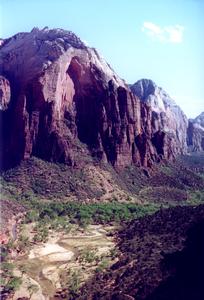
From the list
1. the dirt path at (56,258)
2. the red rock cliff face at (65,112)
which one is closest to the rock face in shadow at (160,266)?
the dirt path at (56,258)

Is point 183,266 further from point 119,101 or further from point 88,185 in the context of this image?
point 119,101

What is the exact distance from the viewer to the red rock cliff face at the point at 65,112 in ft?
395

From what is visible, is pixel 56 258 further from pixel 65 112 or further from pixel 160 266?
pixel 65 112

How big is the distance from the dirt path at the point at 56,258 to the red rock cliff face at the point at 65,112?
1282 inches

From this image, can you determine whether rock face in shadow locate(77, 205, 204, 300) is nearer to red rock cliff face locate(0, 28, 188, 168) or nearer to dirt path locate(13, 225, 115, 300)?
dirt path locate(13, 225, 115, 300)

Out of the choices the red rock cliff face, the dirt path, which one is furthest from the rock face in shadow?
the red rock cliff face

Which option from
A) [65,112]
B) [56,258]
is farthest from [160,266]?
[65,112]

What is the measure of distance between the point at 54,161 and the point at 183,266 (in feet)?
209

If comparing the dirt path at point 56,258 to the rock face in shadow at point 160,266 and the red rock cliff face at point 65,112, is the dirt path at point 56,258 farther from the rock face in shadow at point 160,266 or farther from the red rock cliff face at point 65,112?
the red rock cliff face at point 65,112

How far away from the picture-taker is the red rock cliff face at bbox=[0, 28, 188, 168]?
4744 inches

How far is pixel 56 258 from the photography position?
76375 mm

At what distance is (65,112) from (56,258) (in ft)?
190

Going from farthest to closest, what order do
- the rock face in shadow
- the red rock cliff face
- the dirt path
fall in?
the red rock cliff face < the dirt path < the rock face in shadow

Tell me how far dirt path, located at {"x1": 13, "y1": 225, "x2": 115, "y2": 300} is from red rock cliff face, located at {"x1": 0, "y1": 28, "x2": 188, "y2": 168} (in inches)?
1282
